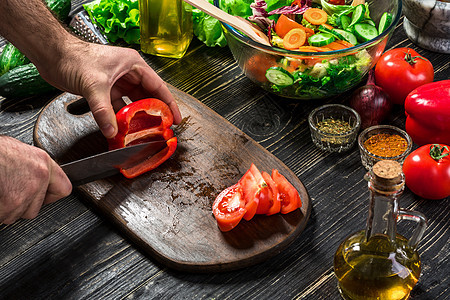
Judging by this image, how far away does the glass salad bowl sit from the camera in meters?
1.94

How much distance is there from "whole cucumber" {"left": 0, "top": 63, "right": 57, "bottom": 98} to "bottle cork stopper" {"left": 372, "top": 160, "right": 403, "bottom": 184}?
1.43 m

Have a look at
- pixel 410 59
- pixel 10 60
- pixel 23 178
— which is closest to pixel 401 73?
pixel 410 59

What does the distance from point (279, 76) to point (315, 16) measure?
1.05 feet

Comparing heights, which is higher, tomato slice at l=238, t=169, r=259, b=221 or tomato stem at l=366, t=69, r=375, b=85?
tomato slice at l=238, t=169, r=259, b=221

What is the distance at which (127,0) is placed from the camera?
247 cm

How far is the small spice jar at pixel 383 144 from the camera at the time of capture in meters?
1.87

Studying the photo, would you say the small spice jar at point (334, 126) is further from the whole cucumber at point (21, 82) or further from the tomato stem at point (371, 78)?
the whole cucumber at point (21, 82)

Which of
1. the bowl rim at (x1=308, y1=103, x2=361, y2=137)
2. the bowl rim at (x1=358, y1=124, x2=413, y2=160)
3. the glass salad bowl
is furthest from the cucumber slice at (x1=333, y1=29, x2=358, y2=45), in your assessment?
the bowl rim at (x1=358, y1=124, x2=413, y2=160)

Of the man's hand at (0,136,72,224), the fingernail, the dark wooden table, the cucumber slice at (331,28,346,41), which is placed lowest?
the dark wooden table

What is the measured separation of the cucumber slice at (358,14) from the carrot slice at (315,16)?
4.0 inches

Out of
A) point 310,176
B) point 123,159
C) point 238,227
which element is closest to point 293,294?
point 238,227

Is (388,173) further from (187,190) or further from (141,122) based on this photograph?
(141,122)

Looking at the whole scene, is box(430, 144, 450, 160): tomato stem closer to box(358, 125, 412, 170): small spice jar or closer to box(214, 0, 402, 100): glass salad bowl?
box(358, 125, 412, 170): small spice jar

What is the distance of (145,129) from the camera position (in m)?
1.98
